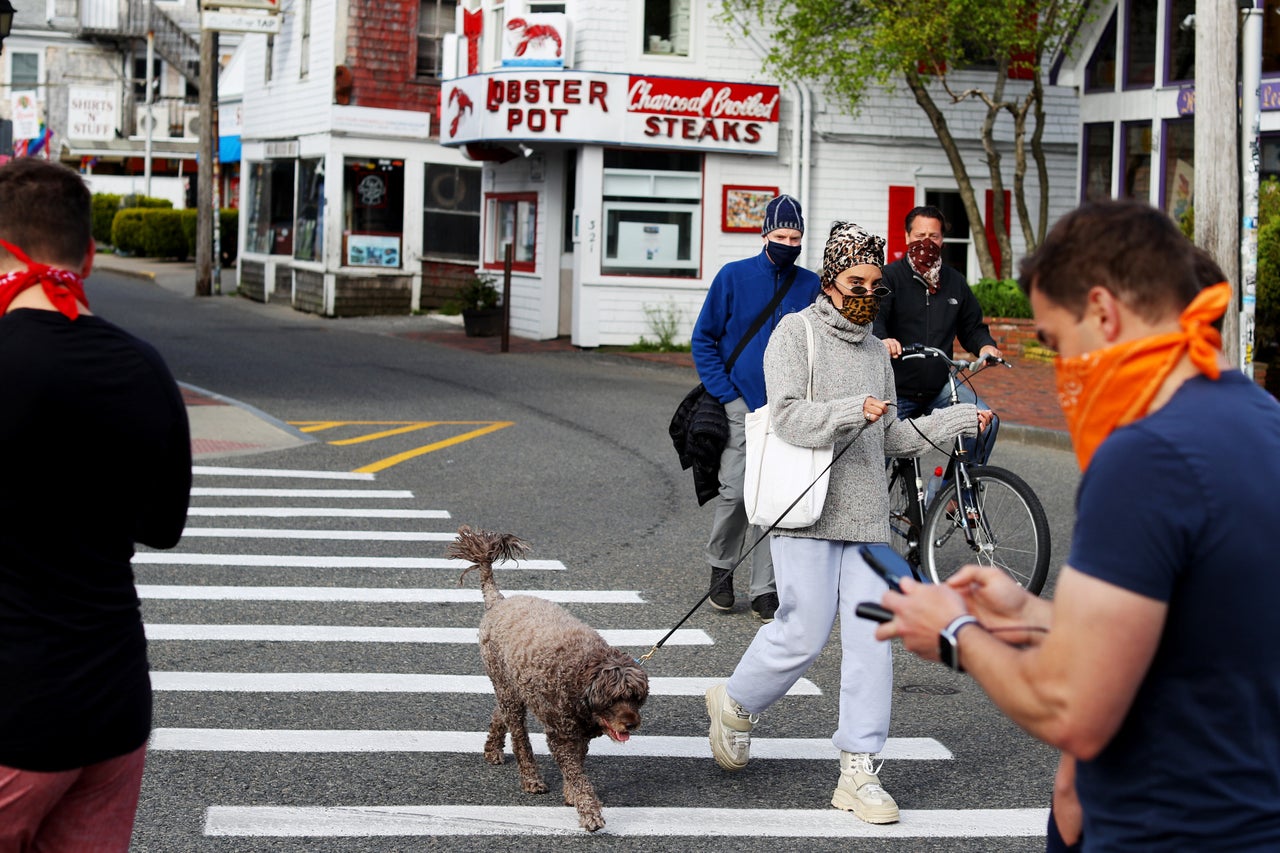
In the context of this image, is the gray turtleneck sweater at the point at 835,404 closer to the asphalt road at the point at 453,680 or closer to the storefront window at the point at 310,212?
the asphalt road at the point at 453,680

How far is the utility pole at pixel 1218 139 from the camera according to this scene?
1268 centimetres

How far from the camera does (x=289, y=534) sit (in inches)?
Result: 404

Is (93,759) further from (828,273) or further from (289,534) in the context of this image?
(289,534)

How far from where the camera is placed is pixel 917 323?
8.53 m

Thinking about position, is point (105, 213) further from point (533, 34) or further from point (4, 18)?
point (4, 18)

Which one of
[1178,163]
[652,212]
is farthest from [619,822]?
[652,212]

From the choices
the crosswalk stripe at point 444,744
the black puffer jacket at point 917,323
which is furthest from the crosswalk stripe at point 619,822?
the black puffer jacket at point 917,323

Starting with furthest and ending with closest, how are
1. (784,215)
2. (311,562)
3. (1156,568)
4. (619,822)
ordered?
1. (311,562)
2. (784,215)
3. (619,822)
4. (1156,568)

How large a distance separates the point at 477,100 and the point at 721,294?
17.3 meters

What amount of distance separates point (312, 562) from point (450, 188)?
22.7 m

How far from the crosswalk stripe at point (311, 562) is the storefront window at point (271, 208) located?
24.6 metres

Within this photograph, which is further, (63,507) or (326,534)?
(326,534)

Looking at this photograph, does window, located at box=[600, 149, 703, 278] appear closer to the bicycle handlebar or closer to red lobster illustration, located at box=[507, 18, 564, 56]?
red lobster illustration, located at box=[507, 18, 564, 56]

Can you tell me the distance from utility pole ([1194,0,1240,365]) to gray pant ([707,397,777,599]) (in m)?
6.05
